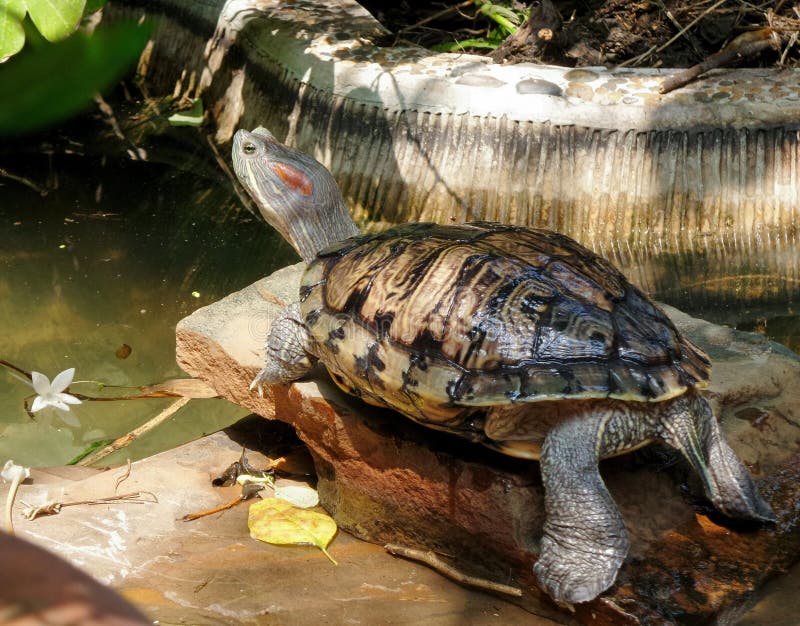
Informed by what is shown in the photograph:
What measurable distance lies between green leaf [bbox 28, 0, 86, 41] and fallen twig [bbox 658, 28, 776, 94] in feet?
10.7

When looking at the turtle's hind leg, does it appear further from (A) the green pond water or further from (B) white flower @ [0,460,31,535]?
(B) white flower @ [0,460,31,535]

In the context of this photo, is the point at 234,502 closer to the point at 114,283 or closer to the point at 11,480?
the point at 11,480

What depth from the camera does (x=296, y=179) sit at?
11.8 ft

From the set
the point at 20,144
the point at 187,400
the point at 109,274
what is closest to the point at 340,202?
the point at 187,400

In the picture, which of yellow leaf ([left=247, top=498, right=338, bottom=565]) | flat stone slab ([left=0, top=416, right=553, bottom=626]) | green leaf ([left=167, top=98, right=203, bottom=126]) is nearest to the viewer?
flat stone slab ([left=0, top=416, right=553, bottom=626])

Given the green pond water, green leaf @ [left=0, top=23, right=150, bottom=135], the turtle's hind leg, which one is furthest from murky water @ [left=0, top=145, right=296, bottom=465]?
the turtle's hind leg

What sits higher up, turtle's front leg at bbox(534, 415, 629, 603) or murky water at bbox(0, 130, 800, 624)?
turtle's front leg at bbox(534, 415, 629, 603)

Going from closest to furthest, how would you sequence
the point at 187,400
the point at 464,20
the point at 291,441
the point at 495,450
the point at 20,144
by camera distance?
the point at 495,450 → the point at 291,441 → the point at 187,400 → the point at 20,144 → the point at 464,20

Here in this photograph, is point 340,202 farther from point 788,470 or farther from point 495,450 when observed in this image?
point 788,470

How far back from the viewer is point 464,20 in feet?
22.4

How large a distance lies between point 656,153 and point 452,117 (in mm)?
1223

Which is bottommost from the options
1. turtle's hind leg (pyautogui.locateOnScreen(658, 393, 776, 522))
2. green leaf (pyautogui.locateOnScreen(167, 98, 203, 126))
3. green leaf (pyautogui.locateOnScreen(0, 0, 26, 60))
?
green leaf (pyautogui.locateOnScreen(167, 98, 203, 126))

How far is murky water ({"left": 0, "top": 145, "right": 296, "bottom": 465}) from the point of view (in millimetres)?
3795

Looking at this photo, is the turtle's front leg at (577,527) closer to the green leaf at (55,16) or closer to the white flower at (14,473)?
the white flower at (14,473)
